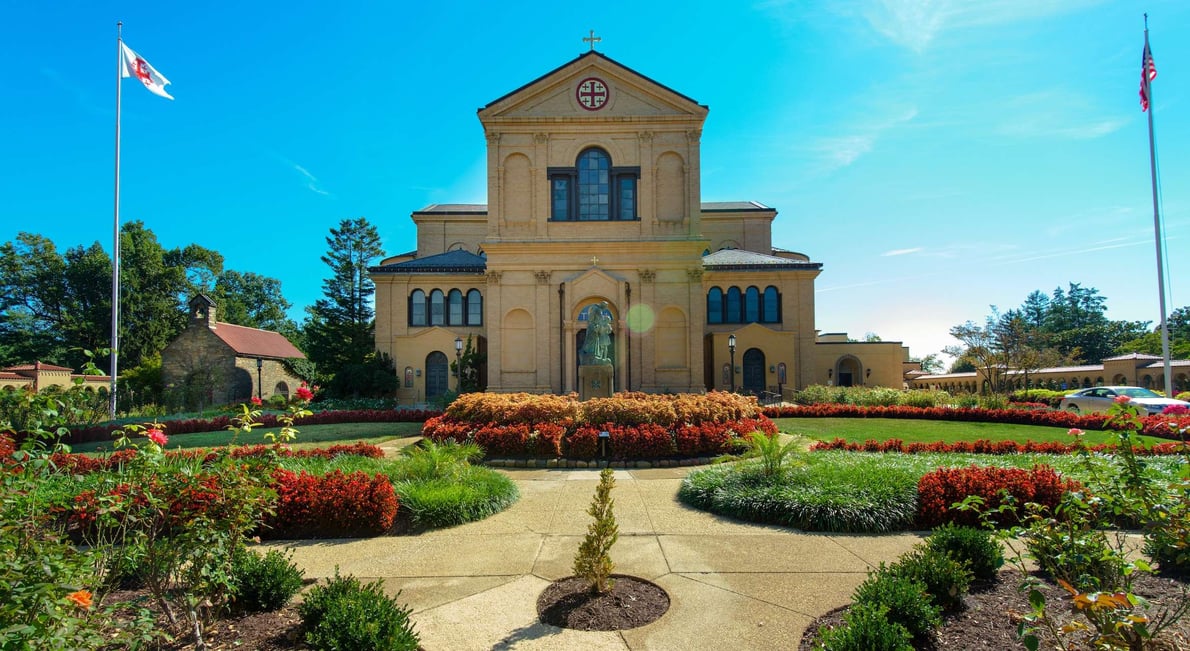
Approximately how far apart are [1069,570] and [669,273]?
26.4 meters

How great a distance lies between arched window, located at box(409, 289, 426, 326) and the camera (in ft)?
116

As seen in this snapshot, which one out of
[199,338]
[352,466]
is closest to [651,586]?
[352,466]

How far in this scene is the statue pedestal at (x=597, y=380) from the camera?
20.0 m

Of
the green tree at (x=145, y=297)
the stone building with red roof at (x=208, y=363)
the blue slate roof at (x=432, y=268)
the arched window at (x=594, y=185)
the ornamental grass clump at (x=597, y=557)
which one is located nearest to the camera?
the ornamental grass clump at (x=597, y=557)

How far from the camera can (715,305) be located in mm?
36750

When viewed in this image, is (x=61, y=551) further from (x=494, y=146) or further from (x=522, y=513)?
(x=494, y=146)

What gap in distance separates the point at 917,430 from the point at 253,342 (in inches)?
1536

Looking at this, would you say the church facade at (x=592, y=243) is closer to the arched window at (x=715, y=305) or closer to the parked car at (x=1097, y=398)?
the arched window at (x=715, y=305)

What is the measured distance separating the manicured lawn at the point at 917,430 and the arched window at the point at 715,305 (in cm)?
1457

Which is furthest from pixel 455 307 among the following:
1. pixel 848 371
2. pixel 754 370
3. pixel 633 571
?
pixel 633 571

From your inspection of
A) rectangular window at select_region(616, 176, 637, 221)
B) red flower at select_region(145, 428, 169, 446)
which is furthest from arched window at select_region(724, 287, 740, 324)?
red flower at select_region(145, 428, 169, 446)

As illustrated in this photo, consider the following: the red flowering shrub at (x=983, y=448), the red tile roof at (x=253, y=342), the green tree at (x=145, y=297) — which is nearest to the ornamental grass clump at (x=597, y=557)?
the red flowering shrub at (x=983, y=448)

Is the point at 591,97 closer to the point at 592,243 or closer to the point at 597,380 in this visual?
the point at 592,243

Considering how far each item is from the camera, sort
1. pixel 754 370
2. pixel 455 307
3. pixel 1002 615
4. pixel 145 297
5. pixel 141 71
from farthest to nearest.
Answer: pixel 145 297 → pixel 455 307 → pixel 754 370 → pixel 141 71 → pixel 1002 615
